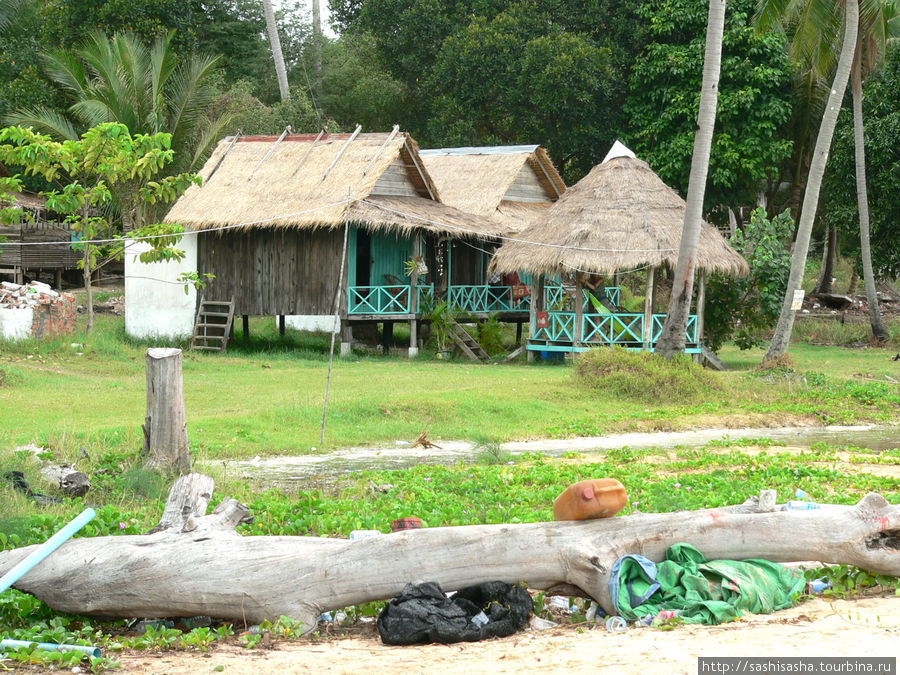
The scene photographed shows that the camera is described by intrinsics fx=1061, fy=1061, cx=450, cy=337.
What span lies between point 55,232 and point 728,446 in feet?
78.3

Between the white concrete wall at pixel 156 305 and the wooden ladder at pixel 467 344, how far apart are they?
5.89m

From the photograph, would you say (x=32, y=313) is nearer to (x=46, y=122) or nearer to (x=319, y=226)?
(x=319, y=226)

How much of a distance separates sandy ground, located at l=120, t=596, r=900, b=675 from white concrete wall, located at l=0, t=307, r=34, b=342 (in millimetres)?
15138

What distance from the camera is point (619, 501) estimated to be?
5.85 meters

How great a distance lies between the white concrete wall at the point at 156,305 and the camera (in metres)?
23.1

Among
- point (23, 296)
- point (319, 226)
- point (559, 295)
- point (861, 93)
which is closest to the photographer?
point (23, 296)

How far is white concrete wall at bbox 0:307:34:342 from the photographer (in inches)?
749

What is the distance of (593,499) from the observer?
229 inches

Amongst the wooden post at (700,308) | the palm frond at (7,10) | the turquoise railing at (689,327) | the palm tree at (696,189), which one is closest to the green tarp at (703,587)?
the palm tree at (696,189)

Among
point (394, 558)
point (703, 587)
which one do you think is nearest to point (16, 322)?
point (394, 558)

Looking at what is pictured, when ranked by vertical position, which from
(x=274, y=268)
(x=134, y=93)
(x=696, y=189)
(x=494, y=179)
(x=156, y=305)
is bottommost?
(x=156, y=305)

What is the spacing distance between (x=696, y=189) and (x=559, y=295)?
5.13 m

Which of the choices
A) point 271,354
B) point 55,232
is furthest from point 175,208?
point 55,232

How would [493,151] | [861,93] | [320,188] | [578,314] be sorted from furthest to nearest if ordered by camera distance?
[493,151], [861,93], [320,188], [578,314]
